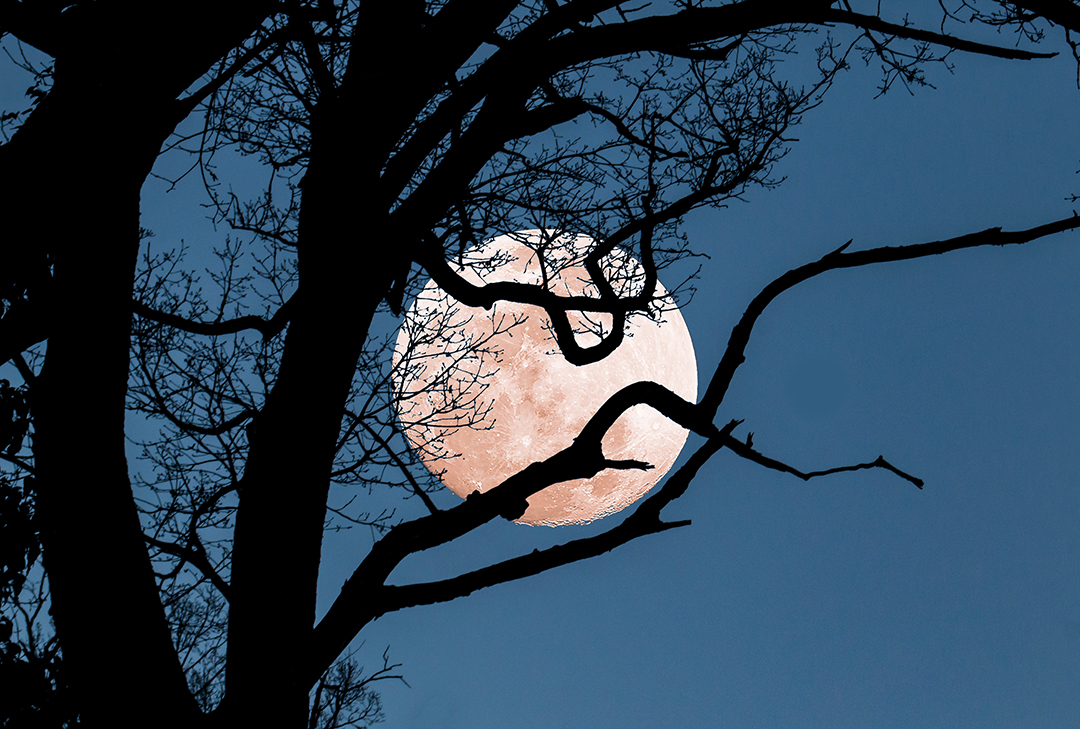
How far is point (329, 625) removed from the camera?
3.66 m

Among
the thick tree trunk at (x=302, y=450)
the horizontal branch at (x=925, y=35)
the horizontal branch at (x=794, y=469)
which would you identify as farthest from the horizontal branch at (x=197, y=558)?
the horizontal branch at (x=925, y=35)

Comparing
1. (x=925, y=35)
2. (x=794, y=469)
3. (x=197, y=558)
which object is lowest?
(x=794, y=469)

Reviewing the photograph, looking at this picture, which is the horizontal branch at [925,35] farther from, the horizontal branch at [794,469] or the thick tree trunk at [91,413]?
the thick tree trunk at [91,413]

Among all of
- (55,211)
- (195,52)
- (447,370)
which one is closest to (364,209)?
(195,52)

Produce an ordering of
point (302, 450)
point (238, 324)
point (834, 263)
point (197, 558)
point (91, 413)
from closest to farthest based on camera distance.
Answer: point (91, 413) < point (302, 450) < point (834, 263) < point (197, 558) < point (238, 324)

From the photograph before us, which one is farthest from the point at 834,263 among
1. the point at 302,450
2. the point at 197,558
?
the point at 197,558

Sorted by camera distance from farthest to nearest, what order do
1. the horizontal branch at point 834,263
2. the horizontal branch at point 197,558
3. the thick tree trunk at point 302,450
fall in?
the horizontal branch at point 197,558, the horizontal branch at point 834,263, the thick tree trunk at point 302,450

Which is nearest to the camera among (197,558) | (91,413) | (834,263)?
(91,413)

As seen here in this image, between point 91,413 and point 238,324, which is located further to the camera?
point 238,324

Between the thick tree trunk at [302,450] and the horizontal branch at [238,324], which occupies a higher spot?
the horizontal branch at [238,324]

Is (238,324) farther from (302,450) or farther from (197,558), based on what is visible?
(302,450)

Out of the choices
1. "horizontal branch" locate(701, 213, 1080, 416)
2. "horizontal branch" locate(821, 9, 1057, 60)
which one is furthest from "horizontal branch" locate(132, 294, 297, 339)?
"horizontal branch" locate(821, 9, 1057, 60)

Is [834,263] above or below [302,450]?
above

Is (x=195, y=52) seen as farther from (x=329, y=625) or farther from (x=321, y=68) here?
(x=329, y=625)
